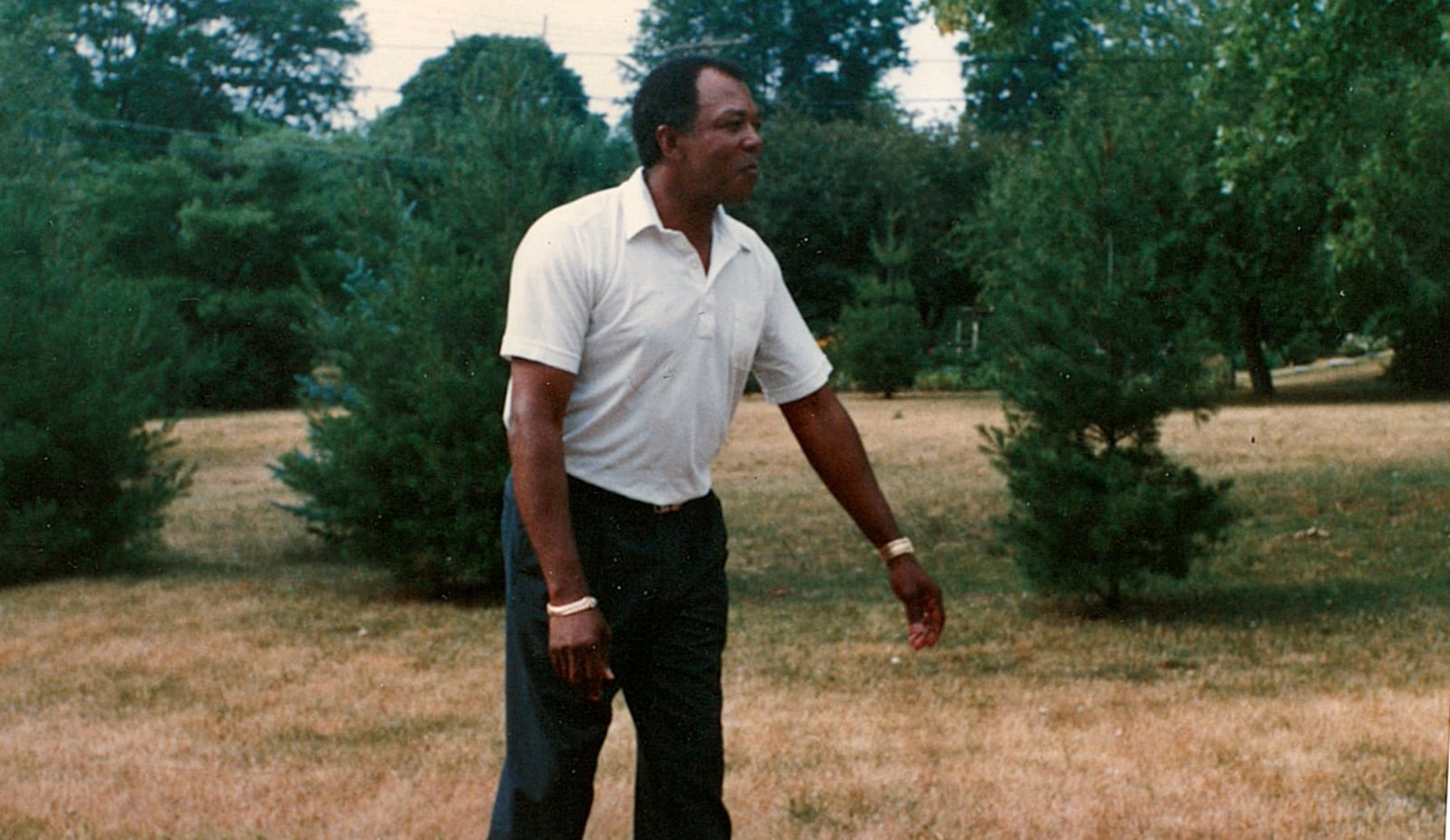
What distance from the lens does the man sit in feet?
9.82

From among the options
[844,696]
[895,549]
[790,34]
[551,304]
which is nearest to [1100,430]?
[844,696]

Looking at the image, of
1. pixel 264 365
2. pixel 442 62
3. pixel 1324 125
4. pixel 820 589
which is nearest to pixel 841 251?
pixel 264 365

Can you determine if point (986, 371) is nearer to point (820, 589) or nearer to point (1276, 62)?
point (820, 589)

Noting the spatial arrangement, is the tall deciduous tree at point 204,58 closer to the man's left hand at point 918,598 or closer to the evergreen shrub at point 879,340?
the evergreen shrub at point 879,340

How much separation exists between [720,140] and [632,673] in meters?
1.10

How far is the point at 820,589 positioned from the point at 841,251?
1020 inches

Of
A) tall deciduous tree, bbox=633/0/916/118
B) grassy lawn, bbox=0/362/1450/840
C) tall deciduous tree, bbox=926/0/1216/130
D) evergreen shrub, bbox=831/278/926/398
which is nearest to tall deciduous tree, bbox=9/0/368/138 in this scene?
tall deciduous tree, bbox=633/0/916/118

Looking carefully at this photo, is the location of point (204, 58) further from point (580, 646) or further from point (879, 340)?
point (580, 646)

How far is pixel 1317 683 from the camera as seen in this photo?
721 cm

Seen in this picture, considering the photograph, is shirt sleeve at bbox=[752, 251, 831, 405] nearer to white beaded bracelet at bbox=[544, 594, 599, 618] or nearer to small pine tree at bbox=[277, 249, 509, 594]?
white beaded bracelet at bbox=[544, 594, 599, 618]

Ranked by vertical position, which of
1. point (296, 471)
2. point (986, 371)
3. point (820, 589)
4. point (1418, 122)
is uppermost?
point (1418, 122)

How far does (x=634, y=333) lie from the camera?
10.1 ft

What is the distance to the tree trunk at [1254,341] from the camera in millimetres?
31000

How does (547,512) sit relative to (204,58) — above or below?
→ below
